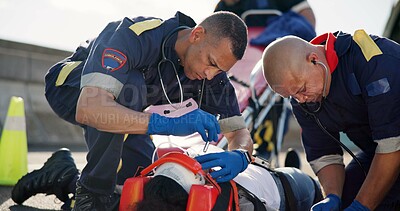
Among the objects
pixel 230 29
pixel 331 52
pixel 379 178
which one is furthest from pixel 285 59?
pixel 379 178

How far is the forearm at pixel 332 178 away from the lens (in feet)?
8.94

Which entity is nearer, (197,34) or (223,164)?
(223,164)

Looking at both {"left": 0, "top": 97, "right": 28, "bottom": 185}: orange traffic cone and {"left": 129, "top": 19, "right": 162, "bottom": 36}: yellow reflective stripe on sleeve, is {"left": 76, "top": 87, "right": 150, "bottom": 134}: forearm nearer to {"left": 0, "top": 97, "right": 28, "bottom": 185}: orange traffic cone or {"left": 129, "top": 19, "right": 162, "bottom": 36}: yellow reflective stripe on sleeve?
{"left": 129, "top": 19, "right": 162, "bottom": 36}: yellow reflective stripe on sleeve

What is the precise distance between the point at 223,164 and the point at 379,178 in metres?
0.62

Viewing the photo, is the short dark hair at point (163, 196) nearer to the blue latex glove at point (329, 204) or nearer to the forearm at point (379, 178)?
the blue latex glove at point (329, 204)

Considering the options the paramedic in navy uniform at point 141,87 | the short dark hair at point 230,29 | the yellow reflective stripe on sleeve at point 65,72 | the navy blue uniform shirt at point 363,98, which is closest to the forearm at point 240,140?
the paramedic in navy uniform at point 141,87

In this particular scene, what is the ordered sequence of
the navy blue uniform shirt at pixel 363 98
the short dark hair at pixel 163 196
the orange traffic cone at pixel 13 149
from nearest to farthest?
the short dark hair at pixel 163 196
the navy blue uniform shirt at pixel 363 98
the orange traffic cone at pixel 13 149

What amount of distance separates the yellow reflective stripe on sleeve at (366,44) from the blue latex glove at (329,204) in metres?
0.58

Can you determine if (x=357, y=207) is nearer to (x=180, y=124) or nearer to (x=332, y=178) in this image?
(x=332, y=178)

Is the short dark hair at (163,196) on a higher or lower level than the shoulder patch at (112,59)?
lower

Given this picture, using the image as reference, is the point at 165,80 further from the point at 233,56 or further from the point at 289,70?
the point at 289,70

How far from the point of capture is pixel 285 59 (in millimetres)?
2434

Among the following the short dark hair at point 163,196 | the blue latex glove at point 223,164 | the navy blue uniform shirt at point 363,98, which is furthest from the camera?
the navy blue uniform shirt at point 363,98

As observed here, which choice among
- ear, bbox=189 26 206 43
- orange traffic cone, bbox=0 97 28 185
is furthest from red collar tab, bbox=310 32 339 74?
orange traffic cone, bbox=0 97 28 185
